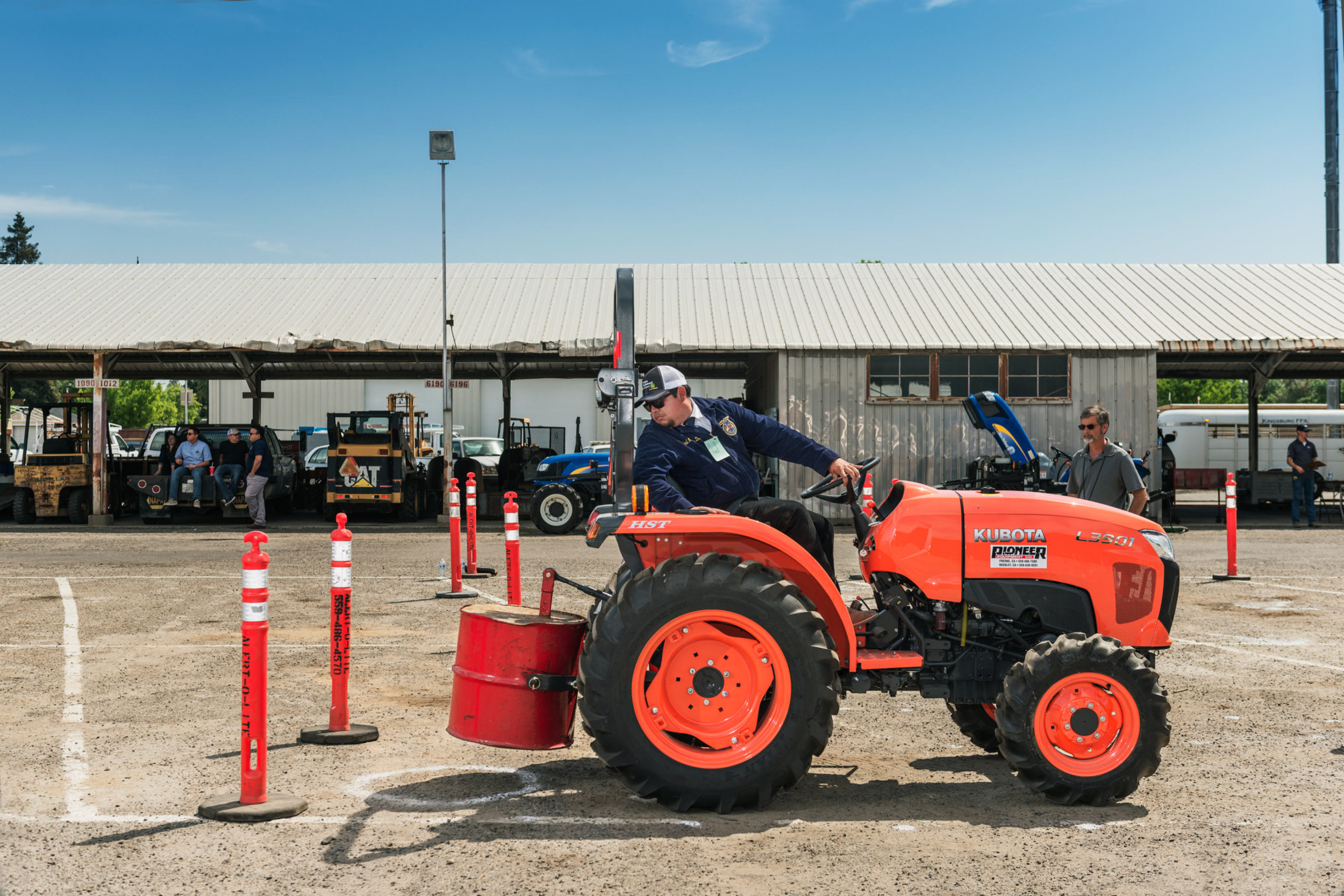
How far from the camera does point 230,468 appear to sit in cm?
1981

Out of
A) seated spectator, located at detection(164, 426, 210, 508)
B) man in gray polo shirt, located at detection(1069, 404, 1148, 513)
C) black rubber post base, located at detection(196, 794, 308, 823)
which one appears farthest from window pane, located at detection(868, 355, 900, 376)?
black rubber post base, located at detection(196, 794, 308, 823)

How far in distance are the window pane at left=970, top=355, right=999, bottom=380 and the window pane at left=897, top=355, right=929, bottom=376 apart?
861 mm

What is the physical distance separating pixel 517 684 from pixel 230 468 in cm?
1688

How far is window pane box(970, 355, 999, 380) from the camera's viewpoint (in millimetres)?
20625

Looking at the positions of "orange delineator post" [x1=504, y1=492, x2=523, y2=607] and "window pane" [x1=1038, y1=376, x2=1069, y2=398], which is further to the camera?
"window pane" [x1=1038, y1=376, x2=1069, y2=398]

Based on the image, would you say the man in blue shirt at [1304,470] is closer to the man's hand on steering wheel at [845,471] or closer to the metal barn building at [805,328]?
the metal barn building at [805,328]

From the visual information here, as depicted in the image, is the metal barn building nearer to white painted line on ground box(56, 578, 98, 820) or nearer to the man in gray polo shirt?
the man in gray polo shirt

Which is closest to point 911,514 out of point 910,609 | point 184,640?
point 910,609

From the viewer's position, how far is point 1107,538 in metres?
4.71

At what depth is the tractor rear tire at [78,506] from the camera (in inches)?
812

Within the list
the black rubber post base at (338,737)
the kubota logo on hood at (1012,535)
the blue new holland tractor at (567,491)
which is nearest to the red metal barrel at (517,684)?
the black rubber post base at (338,737)

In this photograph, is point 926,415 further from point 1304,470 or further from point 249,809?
point 249,809

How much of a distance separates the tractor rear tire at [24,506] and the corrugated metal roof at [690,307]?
2.82m

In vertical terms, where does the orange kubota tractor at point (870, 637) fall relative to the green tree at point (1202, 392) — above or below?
below
